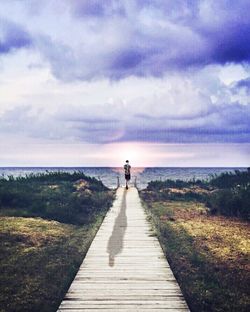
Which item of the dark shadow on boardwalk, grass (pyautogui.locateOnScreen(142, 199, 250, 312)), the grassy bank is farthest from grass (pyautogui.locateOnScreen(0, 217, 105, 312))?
grass (pyautogui.locateOnScreen(142, 199, 250, 312))

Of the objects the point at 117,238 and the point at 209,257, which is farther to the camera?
the point at 117,238

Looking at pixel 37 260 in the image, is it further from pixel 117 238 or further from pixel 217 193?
pixel 217 193

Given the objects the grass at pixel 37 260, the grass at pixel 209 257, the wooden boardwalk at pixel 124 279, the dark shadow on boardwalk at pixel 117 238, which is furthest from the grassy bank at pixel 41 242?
the grass at pixel 209 257

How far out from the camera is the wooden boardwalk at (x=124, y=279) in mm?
6215

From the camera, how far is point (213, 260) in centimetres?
1066

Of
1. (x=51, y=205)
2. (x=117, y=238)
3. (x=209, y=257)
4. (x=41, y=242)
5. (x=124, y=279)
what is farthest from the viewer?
(x=51, y=205)

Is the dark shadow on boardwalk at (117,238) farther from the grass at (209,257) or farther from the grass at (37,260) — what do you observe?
the grass at (209,257)

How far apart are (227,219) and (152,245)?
879 cm

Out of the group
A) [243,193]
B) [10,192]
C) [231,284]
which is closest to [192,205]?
[243,193]

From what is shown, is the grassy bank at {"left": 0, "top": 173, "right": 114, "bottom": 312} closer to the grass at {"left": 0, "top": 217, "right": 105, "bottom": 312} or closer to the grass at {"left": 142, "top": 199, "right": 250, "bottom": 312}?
the grass at {"left": 0, "top": 217, "right": 105, "bottom": 312}

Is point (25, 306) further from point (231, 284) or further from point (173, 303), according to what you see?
point (231, 284)

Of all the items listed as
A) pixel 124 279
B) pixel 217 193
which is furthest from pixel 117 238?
pixel 217 193

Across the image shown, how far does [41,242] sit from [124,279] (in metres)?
5.94

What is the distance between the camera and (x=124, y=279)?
7.54 metres
